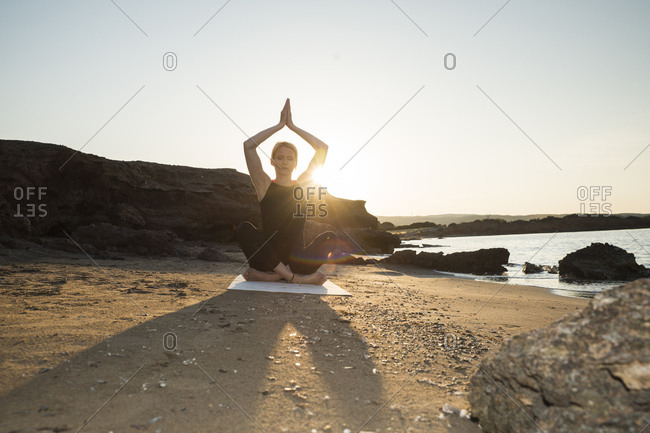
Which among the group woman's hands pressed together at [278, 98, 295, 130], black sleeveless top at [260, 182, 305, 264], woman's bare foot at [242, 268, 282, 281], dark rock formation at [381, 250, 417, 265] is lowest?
dark rock formation at [381, 250, 417, 265]

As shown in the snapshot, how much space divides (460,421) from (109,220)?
1327cm

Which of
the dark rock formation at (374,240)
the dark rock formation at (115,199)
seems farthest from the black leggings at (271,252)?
the dark rock formation at (374,240)

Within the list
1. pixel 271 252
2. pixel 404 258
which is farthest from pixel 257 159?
pixel 404 258

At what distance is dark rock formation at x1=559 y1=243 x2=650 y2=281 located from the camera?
9.85 meters

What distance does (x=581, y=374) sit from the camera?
4.95 feet

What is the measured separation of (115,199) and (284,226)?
10.5 metres

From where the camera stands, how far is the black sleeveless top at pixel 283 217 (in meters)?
5.90

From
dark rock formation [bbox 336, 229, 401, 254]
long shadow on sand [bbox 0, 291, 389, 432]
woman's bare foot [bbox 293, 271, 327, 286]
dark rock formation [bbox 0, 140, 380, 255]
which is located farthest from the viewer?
dark rock formation [bbox 336, 229, 401, 254]

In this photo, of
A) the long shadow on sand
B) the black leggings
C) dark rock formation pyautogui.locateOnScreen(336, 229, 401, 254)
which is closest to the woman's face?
the black leggings

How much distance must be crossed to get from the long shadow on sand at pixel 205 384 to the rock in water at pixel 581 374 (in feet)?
2.01

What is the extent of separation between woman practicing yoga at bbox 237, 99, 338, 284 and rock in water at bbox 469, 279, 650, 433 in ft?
14.6

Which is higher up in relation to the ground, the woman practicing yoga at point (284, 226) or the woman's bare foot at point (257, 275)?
the woman practicing yoga at point (284, 226)

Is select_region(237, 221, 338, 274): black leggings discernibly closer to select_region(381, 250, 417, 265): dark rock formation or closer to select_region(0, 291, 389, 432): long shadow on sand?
select_region(0, 291, 389, 432): long shadow on sand

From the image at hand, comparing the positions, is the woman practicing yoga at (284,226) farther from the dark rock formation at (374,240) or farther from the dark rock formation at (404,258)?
the dark rock formation at (374,240)
